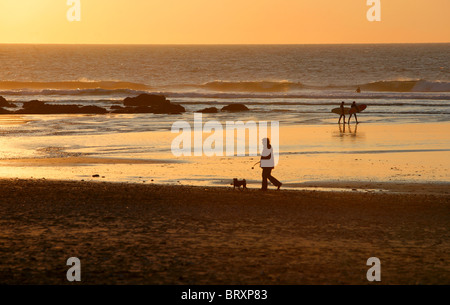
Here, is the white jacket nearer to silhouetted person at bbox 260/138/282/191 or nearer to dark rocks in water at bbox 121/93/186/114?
silhouetted person at bbox 260/138/282/191

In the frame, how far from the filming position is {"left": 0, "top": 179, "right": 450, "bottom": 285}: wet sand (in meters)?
9.07

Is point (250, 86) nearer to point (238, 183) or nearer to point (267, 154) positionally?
point (267, 154)

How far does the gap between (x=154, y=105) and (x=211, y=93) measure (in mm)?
27705

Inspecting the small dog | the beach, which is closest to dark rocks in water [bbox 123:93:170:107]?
the beach

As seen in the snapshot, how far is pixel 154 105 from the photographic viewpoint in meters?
51.1

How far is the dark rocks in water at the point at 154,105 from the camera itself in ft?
153

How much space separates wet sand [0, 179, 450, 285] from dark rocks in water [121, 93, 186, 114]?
30197 mm

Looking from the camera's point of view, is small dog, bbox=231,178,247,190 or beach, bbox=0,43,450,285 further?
small dog, bbox=231,178,247,190

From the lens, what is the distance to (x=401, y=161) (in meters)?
22.1

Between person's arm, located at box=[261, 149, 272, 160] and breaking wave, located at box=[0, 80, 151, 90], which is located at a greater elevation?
breaking wave, located at box=[0, 80, 151, 90]
